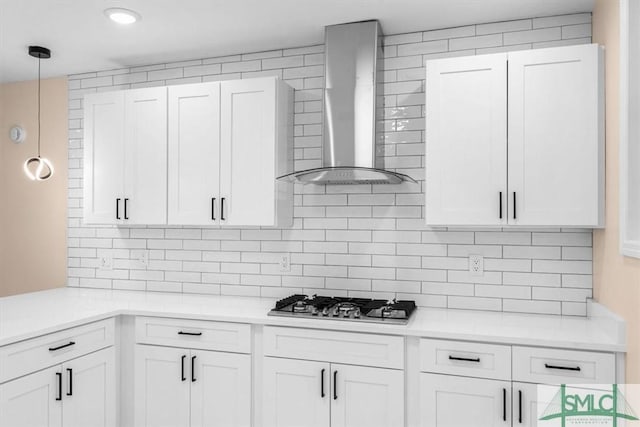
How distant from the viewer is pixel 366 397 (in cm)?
240

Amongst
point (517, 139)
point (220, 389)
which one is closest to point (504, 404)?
point (517, 139)

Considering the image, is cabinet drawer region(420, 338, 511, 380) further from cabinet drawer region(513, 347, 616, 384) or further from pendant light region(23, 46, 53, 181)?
pendant light region(23, 46, 53, 181)

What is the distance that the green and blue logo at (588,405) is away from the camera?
205 cm

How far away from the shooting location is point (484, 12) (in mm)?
2648

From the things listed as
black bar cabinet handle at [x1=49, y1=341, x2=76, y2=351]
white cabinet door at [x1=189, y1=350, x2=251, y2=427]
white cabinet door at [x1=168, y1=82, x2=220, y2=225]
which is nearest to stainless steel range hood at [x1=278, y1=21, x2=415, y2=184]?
white cabinet door at [x1=168, y1=82, x2=220, y2=225]

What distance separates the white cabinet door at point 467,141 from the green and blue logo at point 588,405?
87 cm

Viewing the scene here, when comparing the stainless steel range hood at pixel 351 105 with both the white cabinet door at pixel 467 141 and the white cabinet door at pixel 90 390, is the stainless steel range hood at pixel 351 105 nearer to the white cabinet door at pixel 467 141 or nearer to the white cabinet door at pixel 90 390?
the white cabinet door at pixel 467 141

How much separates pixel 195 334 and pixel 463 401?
58.8 inches

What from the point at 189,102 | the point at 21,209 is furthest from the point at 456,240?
the point at 21,209

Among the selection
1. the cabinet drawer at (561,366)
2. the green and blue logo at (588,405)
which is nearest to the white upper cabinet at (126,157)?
the cabinet drawer at (561,366)

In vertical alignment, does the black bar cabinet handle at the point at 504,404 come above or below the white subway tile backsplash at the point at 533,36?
below

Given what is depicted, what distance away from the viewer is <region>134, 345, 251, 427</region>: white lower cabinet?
8.61 feet

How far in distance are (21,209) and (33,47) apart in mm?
1456

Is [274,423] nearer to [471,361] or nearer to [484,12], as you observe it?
[471,361]
